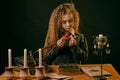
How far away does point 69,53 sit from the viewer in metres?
4.23

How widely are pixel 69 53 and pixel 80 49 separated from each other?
0.19 meters

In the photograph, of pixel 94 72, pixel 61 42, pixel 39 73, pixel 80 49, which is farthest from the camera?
pixel 61 42

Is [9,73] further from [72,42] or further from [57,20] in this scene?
[57,20]

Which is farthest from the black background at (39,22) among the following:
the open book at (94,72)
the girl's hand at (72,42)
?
the open book at (94,72)

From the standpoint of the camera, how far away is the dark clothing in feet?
13.6

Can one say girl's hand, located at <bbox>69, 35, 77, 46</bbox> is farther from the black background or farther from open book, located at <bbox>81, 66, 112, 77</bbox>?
open book, located at <bbox>81, 66, 112, 77</bbox>

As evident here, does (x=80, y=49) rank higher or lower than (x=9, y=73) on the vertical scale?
higher

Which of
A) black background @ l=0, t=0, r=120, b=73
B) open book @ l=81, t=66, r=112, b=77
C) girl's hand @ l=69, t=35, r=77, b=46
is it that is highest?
black background @ l=0, t=0, r=120, b=73

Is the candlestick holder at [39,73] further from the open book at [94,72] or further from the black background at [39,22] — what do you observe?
the black background at [39,22]

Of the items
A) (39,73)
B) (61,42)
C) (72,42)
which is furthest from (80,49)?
(39,73)

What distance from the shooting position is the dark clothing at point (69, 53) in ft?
13.6

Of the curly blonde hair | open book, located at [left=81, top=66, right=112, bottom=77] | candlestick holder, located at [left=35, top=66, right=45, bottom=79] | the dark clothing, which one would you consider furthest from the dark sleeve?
candlestick holder, located at [left=35, top=66, right=45, bottom=79]

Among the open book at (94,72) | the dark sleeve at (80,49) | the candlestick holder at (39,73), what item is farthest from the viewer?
the dark sleeve at (80,49)

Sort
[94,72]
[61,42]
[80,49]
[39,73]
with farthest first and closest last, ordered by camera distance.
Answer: [61,42] < [80,49] < [94,72] < [39,73]
